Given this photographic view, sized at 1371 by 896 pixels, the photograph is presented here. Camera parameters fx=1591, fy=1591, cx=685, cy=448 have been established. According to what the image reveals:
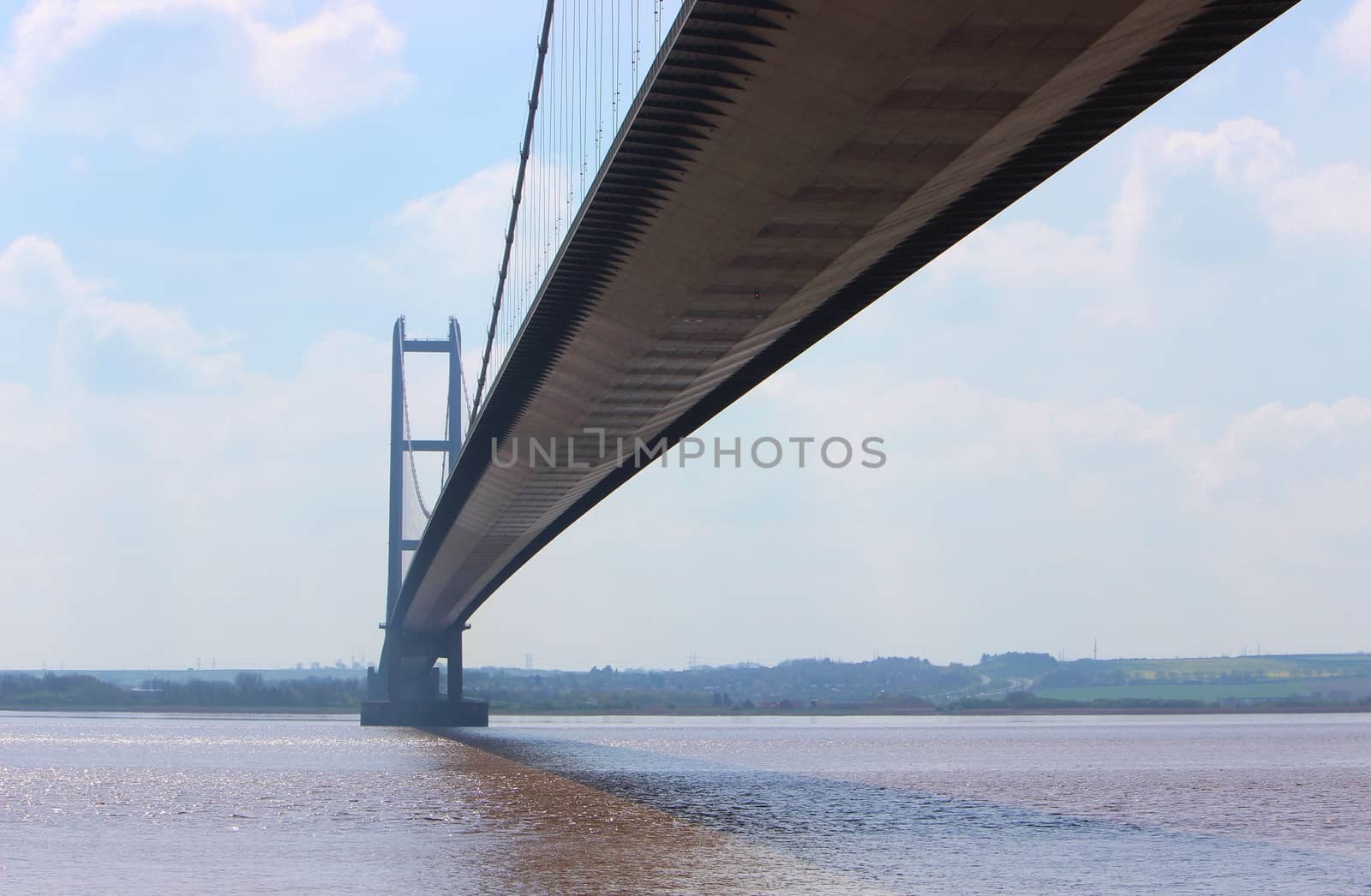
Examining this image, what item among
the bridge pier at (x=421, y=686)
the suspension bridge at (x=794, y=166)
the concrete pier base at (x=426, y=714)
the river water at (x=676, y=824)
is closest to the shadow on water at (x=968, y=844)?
the river water at (x=676, y=824)

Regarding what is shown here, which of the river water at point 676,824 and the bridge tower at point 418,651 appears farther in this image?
the bridge tower at point 418,651

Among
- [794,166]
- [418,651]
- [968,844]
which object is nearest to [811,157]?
[794,166]

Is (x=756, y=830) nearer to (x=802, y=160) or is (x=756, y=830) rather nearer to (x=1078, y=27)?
(x=802, y=160)

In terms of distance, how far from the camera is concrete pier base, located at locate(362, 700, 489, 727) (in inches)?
3147

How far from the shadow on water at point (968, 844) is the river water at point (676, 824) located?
8 centimetres

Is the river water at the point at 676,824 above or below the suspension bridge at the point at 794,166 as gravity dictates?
below

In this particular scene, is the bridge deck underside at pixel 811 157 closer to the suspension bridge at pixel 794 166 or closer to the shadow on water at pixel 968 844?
the suspension bridge at pixel 794 166

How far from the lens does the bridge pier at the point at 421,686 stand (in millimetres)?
78688

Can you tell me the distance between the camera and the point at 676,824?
80.8ft

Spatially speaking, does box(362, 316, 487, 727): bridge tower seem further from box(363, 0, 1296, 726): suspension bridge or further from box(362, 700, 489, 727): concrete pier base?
box(363, 0, 1296, 726): suspension bridge

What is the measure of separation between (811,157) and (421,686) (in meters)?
69.5

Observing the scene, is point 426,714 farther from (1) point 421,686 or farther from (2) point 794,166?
(2) point 794,166

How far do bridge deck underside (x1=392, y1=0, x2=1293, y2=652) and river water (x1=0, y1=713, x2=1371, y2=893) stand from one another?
7.15m

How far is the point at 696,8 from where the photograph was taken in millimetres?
12227
